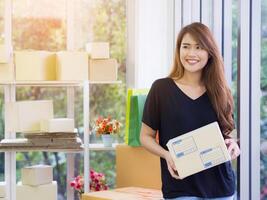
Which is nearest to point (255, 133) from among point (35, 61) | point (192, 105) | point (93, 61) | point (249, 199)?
point (249, 199)

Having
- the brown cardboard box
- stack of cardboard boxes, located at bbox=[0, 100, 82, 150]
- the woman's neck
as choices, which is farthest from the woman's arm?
stack of cardboard boxes, located at bbox=[0, 100, 82, 150]

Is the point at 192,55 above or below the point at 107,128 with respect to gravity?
above

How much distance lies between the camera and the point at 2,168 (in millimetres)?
3844

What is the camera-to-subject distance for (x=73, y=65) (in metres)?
3.47

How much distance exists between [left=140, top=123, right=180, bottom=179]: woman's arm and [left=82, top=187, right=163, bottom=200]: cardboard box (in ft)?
2.70

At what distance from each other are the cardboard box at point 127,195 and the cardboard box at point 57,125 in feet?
1.78

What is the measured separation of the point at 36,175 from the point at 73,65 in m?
0.83

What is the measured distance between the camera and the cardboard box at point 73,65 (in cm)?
346

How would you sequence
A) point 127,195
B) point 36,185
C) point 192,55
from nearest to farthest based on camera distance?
point 192,55 → point 127,195 → point 36,185

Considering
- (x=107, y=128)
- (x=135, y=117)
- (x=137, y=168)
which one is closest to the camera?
(x=135, y=117)

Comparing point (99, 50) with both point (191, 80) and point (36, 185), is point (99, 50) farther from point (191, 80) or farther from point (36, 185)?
point (191, 80)

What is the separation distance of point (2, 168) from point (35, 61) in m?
0.96

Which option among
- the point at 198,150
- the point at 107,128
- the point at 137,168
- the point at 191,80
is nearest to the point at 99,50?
the point at 107,128

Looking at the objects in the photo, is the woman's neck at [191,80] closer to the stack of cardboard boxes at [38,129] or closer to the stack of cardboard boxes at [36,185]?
the stack of cardboard boxes at [38,129]
